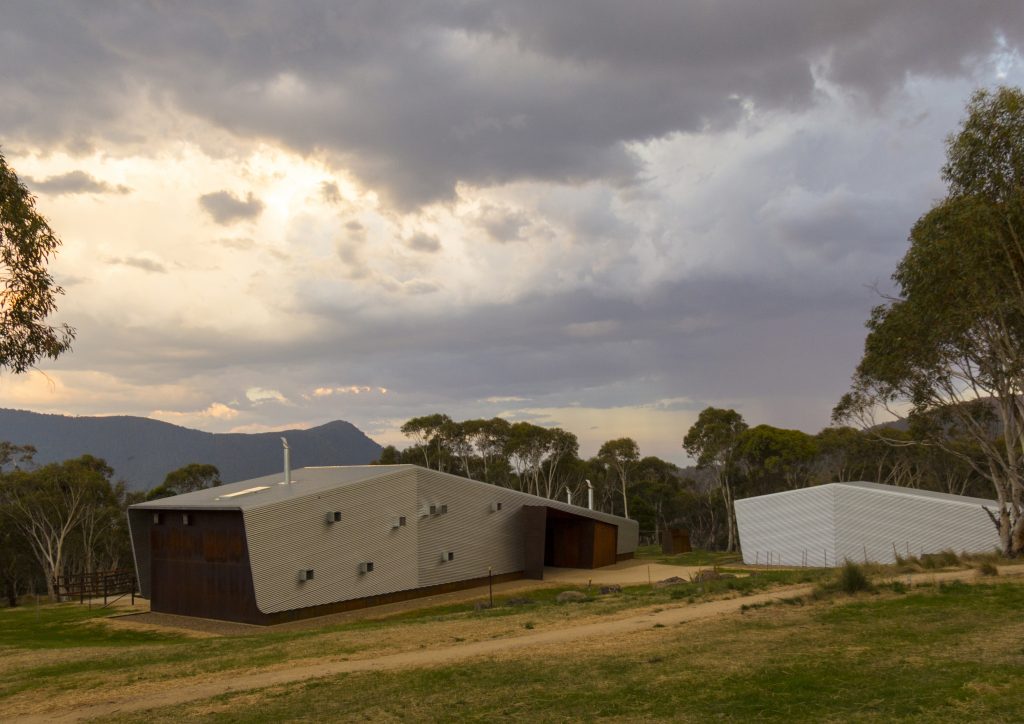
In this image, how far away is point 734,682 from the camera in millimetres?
10094

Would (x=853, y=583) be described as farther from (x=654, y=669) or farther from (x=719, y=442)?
(x=719, y=442)

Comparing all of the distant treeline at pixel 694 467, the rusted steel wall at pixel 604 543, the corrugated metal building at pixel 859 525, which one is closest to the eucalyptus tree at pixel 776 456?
the distant treeline at pixel 694 467

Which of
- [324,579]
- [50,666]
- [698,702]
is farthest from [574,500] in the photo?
[698,702]

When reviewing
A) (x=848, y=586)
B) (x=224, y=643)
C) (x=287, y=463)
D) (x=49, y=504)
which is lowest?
(x=224, y=643)

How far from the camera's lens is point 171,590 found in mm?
27875

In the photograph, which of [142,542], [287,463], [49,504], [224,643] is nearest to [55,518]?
[49,504]

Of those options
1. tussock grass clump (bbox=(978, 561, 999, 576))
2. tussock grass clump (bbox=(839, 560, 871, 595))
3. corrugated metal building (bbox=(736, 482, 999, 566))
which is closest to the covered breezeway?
corrugated metal building (bbox=(736, 482, 999, 566))

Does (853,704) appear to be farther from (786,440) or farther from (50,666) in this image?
(786,440)

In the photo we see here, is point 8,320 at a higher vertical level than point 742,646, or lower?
higher

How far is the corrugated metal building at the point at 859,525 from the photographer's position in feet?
120

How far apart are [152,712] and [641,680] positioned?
6.72m

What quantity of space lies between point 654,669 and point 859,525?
33.2m

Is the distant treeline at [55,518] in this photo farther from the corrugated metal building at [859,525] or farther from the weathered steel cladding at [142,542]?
the corrugated metal building at [859,525]

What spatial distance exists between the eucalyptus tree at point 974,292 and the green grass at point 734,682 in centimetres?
1472
